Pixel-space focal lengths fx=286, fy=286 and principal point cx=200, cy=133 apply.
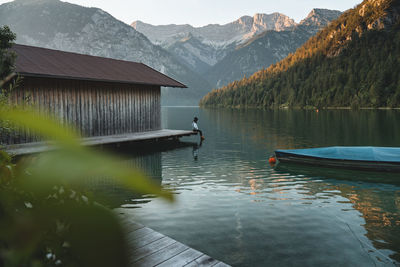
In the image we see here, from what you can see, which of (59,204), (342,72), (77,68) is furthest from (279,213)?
(342,72)

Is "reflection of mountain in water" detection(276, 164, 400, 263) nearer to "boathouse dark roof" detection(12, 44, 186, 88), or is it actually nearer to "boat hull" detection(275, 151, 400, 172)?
"boat hull" detection(275, 151, 400, 172)

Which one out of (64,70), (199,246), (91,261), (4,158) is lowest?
(199,246)

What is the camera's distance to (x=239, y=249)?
27.2 feet

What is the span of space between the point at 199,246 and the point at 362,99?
124 m

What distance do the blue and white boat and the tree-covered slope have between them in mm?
100064

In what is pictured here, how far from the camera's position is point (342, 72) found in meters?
135

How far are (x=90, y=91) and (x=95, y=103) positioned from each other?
110 cm

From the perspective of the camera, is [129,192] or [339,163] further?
[339,163]

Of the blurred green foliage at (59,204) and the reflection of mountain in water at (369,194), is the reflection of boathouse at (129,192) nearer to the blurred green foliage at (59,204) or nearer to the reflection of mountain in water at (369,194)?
the blurred green foliage at (59,204)

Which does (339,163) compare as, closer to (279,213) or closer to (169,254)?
(279,213)

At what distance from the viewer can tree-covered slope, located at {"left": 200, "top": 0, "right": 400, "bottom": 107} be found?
115 metres

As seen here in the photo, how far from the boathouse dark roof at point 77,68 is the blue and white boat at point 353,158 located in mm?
15747

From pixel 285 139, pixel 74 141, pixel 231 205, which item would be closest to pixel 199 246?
pixel 231 205

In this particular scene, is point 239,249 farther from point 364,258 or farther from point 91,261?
point 91,261
